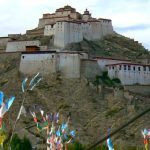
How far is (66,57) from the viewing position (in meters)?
49.8

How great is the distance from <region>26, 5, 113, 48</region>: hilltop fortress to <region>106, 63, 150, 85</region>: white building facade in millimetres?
8356

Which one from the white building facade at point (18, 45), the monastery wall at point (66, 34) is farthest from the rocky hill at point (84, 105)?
the monastery wall at point (66, 34)

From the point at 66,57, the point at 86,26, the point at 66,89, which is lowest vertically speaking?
the point at 66,89

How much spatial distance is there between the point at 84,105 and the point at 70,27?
13620 mm

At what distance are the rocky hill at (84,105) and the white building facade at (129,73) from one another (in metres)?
1.66

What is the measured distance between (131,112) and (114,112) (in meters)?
1.81

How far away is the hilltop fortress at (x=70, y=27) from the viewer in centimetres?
5697

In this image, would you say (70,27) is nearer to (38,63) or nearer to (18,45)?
(18,45)

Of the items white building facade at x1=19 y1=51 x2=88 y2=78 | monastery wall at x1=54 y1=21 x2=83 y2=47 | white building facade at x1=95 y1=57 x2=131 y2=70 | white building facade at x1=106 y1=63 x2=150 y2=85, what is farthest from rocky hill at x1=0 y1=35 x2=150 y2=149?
monastery wall at x1=54 y1=21 x2=83 y2=47

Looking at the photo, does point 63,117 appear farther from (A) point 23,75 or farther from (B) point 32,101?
(A) point 23,75

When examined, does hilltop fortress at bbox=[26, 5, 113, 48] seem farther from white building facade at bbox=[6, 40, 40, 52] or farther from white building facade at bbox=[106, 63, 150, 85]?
white building facade at bbox=[106, 63, 150, 85]

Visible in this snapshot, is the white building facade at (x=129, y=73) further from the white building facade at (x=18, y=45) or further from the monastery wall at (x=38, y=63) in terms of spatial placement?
the white building facade at (x=18, y=45)

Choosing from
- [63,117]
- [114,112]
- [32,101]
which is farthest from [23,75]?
[114,112]

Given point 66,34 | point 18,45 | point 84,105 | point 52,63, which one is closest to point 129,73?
point 84,105
